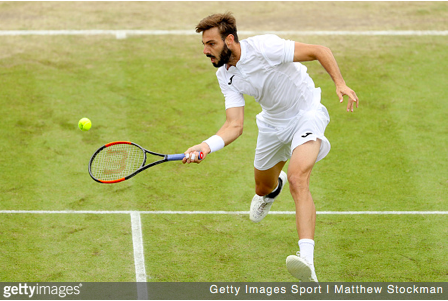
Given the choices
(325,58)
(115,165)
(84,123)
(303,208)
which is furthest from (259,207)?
(84,123)

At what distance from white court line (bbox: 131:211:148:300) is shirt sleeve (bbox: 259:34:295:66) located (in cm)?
243

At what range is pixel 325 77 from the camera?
11.6 meters

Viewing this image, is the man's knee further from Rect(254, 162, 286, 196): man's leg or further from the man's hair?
the man's hair

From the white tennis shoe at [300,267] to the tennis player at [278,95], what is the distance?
0.09 m

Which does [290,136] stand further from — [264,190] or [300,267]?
[300,267]

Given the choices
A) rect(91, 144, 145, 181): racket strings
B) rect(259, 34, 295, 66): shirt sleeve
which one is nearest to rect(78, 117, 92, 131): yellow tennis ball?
rect(91, 144, 145, 181): racket strings

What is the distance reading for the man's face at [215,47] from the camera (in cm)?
661

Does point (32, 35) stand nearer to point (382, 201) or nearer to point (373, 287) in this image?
point (382, 201)

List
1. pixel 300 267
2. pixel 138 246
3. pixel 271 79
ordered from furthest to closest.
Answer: pixel 138 246 → pixel 271 79 → pixel 300 267

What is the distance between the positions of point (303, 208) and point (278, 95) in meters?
1.33

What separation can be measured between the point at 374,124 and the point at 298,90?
11.7 feet

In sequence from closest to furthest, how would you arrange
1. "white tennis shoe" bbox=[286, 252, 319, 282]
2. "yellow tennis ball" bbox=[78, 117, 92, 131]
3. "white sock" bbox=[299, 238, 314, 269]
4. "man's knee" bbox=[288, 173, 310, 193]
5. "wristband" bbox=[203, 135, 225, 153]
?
1. "white tennis shoe" bbox=[286, 252, 319, 282]
2. "white sock" bbox=[299, 238, 314, 269]
3. "man's knee" bbox=[288, 173, 310, 193]
4. "wristband" bbox=[203, 135, 225, 153]
5. "yellow tennis ball" bbox=[78, 117, 92, 131]

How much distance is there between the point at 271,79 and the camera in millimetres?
6949

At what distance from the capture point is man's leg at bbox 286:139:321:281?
6.02 m
